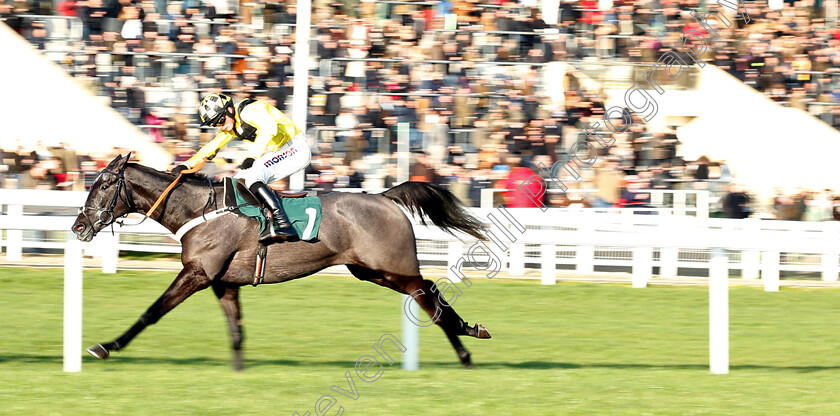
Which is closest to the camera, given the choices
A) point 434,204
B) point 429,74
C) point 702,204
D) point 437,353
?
point 434,204

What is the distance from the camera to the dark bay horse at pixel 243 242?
546cm

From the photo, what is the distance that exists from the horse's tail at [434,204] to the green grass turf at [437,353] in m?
0.78

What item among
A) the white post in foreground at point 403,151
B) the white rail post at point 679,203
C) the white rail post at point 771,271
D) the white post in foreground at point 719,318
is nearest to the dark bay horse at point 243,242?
the white post in foreground at point 719,318

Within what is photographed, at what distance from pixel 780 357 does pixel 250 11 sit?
7666 millimetres

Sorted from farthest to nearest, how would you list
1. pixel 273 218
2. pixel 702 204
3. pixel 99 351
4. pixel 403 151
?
pixel 702 204, pixel 403 151, pixel 273 218, pixel 99 351

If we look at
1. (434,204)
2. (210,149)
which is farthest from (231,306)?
(434,204)

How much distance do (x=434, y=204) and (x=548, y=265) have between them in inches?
165

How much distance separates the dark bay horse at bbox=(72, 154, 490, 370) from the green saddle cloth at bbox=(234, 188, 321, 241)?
0.16ft

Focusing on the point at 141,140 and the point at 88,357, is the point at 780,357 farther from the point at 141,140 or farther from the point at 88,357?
the point at 141,140

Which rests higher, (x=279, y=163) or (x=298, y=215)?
(x=279, y=163)

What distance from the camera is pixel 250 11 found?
1225 centimetres

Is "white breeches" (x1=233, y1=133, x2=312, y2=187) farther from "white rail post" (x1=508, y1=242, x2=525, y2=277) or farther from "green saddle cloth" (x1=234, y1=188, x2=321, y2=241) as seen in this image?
"white rail post" (x1=508, y1=242, x2=525, y2=277)

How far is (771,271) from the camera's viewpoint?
397 inches

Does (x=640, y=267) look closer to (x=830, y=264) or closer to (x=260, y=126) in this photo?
(x=830, y=264)
